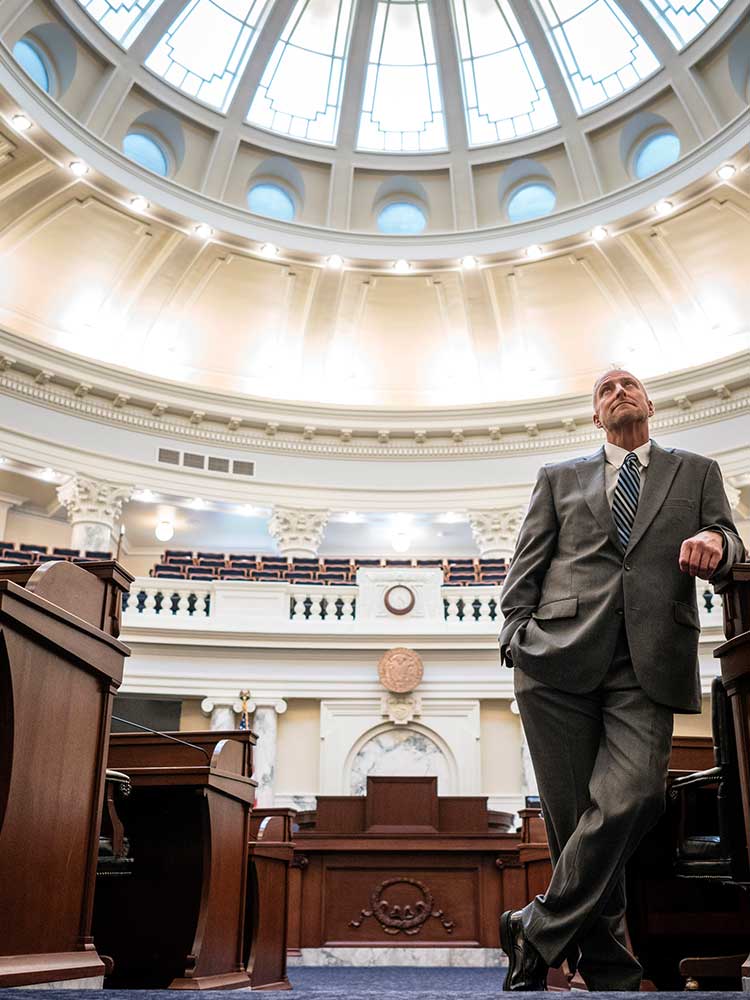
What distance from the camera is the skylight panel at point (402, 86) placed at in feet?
59.9

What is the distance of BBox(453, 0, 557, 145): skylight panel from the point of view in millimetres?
17984

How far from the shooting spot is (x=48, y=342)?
17.2 meters

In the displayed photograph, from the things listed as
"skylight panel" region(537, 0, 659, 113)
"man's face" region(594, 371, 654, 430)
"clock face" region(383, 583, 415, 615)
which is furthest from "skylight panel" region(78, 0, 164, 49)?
"man's face" region(594, 371, 654, 430)

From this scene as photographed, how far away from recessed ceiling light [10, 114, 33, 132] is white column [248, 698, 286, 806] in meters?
9.32

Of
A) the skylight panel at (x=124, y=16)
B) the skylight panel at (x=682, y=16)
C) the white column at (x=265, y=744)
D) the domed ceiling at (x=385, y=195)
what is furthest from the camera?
the domed ceiling at (x=385, y=195)

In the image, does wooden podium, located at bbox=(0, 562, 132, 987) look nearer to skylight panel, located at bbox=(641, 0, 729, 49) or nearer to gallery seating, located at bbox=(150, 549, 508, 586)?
gallery seating, located at bbox=(150, 549, 508, 586)

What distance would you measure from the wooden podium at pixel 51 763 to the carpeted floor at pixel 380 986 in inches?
22.8

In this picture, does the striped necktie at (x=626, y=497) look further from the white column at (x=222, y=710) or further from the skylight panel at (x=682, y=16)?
the skylight panel at (x=682, y=16)

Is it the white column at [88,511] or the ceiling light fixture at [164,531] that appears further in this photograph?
the ceiling light fixture at [164,531]

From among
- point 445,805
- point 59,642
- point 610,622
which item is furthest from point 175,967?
point 445,805

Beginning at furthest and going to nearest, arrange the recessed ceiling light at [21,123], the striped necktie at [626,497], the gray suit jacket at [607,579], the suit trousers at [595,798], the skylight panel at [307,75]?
1. the skylight panel at [307,75]
2. the recessed ceiling light at [21,123]
3. the striped necktie at [626,497]
4. the gray suit jacket at [607,579]
5. the suit trousers at [595,798]

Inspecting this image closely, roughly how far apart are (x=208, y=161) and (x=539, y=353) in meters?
7.24

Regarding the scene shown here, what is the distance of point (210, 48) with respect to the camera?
58.7 feet

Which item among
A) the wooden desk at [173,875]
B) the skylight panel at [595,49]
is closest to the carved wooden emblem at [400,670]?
the wooden desk at [173,875]
